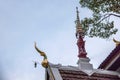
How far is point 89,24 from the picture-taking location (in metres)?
16.6

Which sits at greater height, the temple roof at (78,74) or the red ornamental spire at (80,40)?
the red ornamental spire at (80,40)

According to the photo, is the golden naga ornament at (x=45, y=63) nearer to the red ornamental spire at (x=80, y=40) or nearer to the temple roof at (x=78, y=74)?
the temple roof at (x=78, y=74)

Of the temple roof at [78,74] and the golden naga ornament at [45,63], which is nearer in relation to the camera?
the temple roof at [78,74]

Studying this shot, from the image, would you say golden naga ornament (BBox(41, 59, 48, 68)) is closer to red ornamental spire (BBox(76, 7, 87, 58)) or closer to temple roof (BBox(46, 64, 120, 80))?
temple roof (BBox(46, 64, 120, 80))

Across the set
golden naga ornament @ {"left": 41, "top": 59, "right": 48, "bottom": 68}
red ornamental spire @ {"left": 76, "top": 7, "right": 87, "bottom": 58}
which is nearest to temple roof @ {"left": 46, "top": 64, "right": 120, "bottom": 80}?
golden naga ornament @ {"left": 41, "top": 59, "right": 48, "bottom": 68}

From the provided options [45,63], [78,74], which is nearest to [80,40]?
[78,74]

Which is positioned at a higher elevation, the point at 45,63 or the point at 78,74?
the point at 45,63

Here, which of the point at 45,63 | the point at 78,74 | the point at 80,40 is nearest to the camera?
the point at 45,63

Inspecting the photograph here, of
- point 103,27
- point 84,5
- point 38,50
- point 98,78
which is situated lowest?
point 98,78

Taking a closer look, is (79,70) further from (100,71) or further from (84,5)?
(84,5)

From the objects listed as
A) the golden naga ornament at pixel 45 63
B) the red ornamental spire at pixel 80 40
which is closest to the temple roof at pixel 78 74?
the golden naga ornament at pixel 45 63

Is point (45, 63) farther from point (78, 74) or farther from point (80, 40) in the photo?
point (80, 40)

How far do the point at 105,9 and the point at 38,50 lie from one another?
352 cm

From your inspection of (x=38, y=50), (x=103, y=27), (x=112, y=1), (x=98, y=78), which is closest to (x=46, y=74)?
(x=38, y=50)
